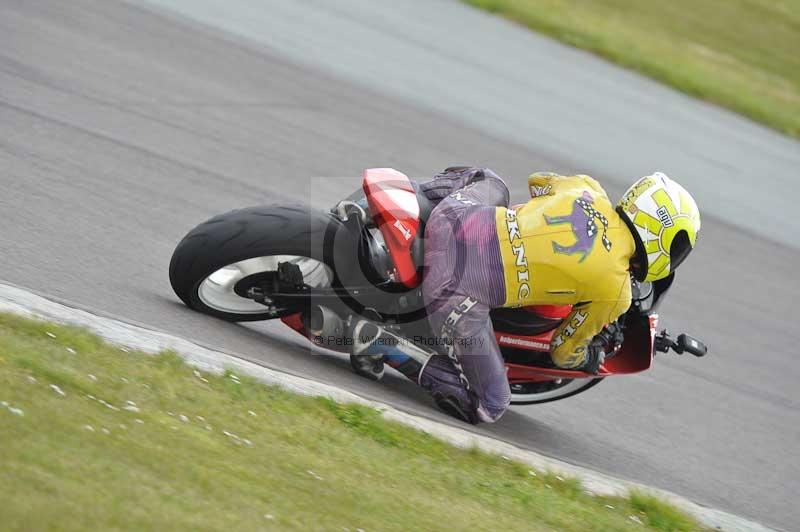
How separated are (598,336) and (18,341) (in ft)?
10.00

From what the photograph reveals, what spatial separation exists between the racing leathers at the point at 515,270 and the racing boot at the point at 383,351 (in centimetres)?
18

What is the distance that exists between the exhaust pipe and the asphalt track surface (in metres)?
0.13

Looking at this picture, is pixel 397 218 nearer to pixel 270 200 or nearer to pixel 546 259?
pixel 546 259

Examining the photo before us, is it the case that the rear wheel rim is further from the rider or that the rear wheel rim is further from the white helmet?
the white helmet

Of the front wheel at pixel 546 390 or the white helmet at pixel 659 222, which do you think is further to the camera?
the front wheel at pixel 546 390

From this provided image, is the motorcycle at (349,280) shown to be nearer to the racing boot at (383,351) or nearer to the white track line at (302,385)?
the racing boot at (383,351)

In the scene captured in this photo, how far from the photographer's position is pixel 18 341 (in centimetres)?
439

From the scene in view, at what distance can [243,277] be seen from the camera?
18.0 feet

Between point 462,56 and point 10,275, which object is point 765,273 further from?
point 10,275

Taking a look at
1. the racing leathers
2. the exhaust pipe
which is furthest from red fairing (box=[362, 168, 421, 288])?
the exhaust pipe

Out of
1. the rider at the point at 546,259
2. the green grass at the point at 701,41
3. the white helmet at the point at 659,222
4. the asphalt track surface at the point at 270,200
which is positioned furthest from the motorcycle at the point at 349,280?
the green grass at the point at 701,41

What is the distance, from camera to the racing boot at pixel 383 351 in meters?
5.62

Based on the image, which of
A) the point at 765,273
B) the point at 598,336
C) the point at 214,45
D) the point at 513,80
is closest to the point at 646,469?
the point at 598,336

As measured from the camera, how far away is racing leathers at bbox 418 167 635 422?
17.1ft
